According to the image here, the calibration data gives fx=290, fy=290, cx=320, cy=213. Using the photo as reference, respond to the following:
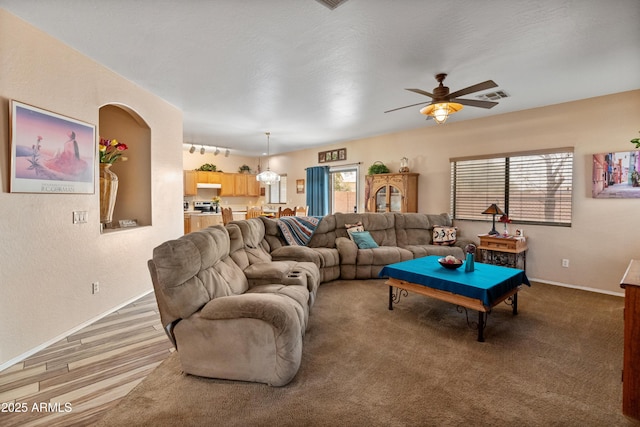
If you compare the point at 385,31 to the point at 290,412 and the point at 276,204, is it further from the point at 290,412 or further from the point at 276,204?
the point at 276,204

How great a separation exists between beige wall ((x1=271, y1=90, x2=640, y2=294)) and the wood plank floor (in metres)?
5.32

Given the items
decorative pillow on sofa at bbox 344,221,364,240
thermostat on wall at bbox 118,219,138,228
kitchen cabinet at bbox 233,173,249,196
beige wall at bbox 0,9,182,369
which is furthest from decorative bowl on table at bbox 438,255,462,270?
kitchen cabinet at bbox 233,173,249,196

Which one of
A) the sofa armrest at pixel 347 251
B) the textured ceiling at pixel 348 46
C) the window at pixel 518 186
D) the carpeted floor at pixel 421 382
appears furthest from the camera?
the sofa armrest at pixel 347 251

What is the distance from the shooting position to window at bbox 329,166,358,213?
741 cm

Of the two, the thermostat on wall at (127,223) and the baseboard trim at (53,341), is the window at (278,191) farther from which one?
the baseboard trim at (53,341)

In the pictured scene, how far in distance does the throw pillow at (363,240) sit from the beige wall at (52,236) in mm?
3209

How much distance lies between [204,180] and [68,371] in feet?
22.5

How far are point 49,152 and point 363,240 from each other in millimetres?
4044

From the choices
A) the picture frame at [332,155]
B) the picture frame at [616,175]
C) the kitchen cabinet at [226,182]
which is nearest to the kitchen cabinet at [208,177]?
the kitchen cabinet at [226,182]

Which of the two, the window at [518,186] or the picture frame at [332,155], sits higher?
the picture frame at [332,155]

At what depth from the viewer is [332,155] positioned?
304 inches

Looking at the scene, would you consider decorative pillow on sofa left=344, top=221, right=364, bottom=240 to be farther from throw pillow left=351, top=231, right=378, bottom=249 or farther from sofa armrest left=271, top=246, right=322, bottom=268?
sofa armrest left=271, top=246, right=322, bottom=268

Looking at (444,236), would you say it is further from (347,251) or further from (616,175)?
(616,175)

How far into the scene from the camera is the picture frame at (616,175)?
3.84 m
